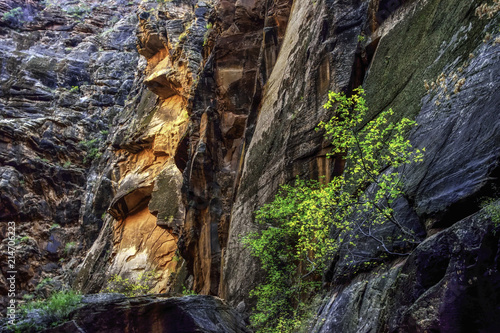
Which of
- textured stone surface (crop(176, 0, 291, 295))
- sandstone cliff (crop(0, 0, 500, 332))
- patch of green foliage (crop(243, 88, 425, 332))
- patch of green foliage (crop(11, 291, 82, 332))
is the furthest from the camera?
textured stone surface (crop(176, 0, 291, 295))

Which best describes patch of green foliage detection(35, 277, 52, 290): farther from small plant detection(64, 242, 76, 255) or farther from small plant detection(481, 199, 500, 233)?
small plant detection(481, 199, 500, 233)

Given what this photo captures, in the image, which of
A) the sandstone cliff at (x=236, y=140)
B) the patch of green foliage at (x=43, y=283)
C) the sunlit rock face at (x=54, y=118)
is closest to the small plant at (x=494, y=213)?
the sandstone cliff at (x=236, y=140)

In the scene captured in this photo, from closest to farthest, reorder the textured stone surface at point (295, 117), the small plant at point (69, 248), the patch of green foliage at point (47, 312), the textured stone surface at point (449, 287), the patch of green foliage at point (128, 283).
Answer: the textured stone surface at point (449, 287) < the patch of green foliage at point (47, 312) < the textured stone surface at point (295, 117) < the patch of green foliage at point (128, 283) < the small plant at point (69, 248)

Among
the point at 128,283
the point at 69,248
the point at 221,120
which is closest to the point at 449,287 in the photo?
the point at 221,120

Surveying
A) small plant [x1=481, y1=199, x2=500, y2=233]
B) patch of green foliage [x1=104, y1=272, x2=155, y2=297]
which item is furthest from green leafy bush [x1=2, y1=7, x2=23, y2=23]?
small plant [x1=481, y1=199, x2=500, y2=233]

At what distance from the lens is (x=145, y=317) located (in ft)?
36.8

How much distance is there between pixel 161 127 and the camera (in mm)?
37531

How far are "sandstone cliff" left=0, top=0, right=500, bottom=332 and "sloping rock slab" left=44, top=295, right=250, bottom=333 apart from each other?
3286mm

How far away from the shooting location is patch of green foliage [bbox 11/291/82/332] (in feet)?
33.9

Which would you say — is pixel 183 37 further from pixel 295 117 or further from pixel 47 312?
pixel 47 312

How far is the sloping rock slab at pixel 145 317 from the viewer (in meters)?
10.7

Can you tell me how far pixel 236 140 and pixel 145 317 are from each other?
651 inches

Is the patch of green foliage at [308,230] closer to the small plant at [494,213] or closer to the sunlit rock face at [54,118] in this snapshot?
the small plant at [494,213]

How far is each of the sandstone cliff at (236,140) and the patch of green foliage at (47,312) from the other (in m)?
6.37
